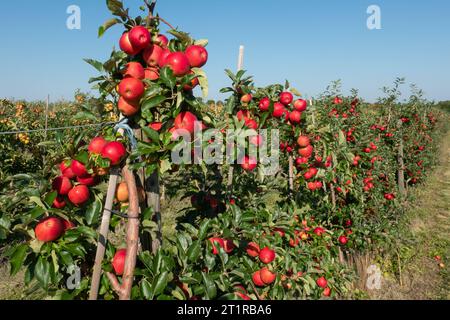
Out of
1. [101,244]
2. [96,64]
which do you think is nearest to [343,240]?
[101,244]

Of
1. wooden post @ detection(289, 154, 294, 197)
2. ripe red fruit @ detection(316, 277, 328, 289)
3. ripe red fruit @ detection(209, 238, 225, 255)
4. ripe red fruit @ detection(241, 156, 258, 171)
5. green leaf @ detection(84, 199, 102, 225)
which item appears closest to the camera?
green leaf @ detection(84, 199, 102, 225)

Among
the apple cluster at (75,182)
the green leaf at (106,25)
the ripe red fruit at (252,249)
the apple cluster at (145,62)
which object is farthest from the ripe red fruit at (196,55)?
the ripe red fruit at (252,249)

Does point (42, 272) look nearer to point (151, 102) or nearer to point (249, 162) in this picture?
point (151, 102)

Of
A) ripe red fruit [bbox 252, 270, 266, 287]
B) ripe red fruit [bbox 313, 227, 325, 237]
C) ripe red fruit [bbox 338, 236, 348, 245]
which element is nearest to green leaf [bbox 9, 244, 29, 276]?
ripe red fruit [bbox 252, 270, 266, 287]

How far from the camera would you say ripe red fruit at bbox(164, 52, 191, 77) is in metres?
1.35

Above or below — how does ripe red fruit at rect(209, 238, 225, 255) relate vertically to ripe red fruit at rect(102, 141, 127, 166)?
below

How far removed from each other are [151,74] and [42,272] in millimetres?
943

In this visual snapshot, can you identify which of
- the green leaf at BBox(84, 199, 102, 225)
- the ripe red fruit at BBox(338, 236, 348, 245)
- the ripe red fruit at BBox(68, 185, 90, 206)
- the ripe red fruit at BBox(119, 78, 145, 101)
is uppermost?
the ripe red fruit at BBox(119, 78, 145, 101)

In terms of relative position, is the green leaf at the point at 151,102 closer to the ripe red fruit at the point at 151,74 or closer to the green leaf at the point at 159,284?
the ripe red fruit at the point at 151,74

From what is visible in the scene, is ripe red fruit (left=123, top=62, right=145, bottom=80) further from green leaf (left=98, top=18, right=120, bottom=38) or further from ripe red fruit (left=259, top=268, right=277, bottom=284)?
ripe red fruit (left=259, top=268, right=277, bottom=284)

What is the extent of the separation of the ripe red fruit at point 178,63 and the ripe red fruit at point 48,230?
80cm

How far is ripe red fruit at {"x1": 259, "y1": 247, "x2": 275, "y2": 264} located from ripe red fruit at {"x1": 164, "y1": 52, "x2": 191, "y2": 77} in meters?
1.16
